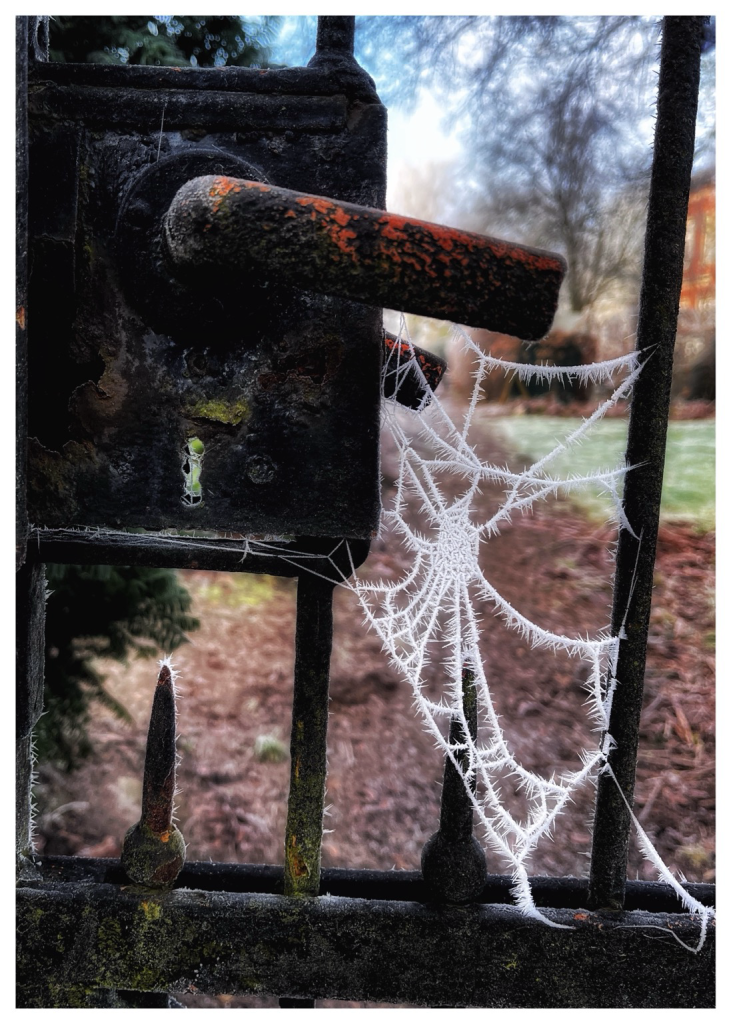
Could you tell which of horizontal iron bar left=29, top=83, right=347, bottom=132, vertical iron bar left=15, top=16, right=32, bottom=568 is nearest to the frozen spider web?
horizontal iron bar left=29, top=83, right=347, bottom=132

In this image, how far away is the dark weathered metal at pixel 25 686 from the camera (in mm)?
765

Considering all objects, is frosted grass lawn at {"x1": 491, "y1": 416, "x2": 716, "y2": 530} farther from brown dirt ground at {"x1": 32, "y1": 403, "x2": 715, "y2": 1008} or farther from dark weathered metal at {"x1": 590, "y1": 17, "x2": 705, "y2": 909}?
dark weathered metal at {"x1": 590, "y1": 17, "x2": 705, "y2": 909}

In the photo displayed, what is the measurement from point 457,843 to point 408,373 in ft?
1.81

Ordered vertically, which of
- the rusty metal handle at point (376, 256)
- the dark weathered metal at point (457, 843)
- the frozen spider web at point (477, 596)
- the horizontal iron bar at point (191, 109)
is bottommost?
the dark weathered metal at point (457, 843)

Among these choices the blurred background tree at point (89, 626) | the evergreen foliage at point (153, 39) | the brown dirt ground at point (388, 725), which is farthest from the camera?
the brown dirt ground at point (388, 725)

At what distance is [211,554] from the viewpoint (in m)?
0.74

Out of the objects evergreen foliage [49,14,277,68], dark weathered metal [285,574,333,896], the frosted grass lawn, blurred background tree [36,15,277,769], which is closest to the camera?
dark weathered metal [285,574,333,896]

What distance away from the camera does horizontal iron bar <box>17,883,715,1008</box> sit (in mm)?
712

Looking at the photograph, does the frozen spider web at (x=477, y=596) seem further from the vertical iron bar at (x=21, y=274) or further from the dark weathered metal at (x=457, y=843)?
the vertical iron bar at (x=21, y=274)

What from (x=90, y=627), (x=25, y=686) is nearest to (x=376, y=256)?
(x=25, y=686)

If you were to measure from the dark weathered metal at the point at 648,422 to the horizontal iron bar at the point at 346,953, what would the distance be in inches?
2.8

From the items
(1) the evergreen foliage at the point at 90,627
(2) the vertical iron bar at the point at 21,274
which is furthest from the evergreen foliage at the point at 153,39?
(1) the evergreen foliage at the point at 90,627

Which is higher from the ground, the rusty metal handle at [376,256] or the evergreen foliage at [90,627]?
the rusty metal handle at [376,256]

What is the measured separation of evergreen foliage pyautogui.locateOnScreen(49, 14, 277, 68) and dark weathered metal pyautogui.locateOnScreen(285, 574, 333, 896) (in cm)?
108
